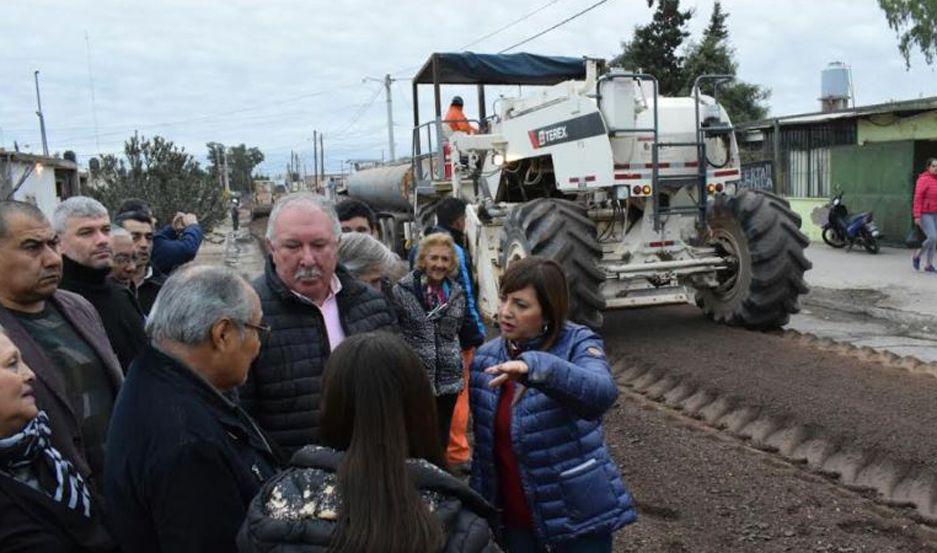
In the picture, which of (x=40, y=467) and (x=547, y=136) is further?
(x=547, y=136)

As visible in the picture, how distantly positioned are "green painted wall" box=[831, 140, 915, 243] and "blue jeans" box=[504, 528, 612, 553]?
14.4 meters

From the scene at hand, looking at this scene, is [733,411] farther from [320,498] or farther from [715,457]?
[320,498]

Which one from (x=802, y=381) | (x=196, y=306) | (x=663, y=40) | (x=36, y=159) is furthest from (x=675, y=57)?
(x=196, y=306)

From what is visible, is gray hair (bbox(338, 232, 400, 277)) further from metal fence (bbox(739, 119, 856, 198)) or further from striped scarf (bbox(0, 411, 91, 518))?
metal fence (bbox(739, 119, 856, 198))

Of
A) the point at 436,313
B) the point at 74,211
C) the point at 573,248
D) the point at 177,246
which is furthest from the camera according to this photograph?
the point at 573,248

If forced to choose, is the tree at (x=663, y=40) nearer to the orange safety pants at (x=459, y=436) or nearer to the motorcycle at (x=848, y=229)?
the motorcycle at (x=848, y=229)

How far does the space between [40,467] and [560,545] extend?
5.04 ft

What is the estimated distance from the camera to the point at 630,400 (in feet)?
20.6

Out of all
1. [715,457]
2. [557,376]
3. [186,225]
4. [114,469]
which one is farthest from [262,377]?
Result: [186,225]

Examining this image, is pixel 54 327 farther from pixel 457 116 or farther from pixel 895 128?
pixel 895 128

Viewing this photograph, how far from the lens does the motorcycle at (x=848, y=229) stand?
14.1 m

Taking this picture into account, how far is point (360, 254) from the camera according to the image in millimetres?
3639

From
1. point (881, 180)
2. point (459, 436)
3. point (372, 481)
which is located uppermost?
point (881, 180)

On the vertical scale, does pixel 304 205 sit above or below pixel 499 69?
below
